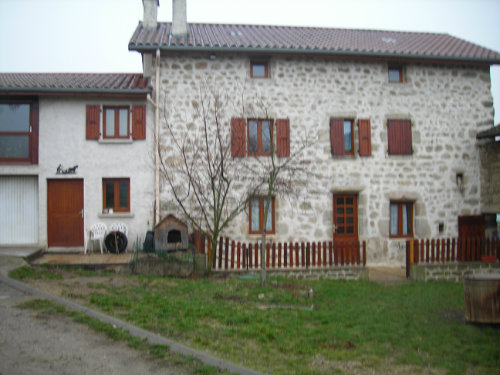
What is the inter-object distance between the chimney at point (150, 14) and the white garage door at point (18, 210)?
6.08m

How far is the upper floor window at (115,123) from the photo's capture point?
11766 millimetres

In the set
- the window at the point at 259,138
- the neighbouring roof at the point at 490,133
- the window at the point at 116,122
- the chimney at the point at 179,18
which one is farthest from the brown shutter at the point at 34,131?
the neighbouring roof at the point at 490,133

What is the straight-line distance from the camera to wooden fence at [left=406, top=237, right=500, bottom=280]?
1009 cm

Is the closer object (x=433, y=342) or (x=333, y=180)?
(x=433, y=342)

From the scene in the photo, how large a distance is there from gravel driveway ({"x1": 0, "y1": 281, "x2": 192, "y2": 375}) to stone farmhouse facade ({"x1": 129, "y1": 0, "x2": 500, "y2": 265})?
6639 millimetres

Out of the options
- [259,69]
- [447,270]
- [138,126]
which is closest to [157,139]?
[138,126]

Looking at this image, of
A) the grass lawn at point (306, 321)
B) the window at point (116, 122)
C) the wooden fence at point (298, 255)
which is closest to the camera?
the grass lawn at point (306, 321)

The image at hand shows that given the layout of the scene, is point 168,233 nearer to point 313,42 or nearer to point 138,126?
point 138,126

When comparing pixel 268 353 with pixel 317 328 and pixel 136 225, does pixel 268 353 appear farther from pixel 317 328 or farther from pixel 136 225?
pixel 136 225

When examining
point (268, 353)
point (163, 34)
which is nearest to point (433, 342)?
point (268, 353)

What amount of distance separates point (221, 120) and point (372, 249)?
5.91 metres

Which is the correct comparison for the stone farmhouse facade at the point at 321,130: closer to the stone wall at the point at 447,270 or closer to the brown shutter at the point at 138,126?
the brown shutter at the point at 138,126

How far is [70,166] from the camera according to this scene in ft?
38.4

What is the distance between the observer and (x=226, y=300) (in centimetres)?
721
